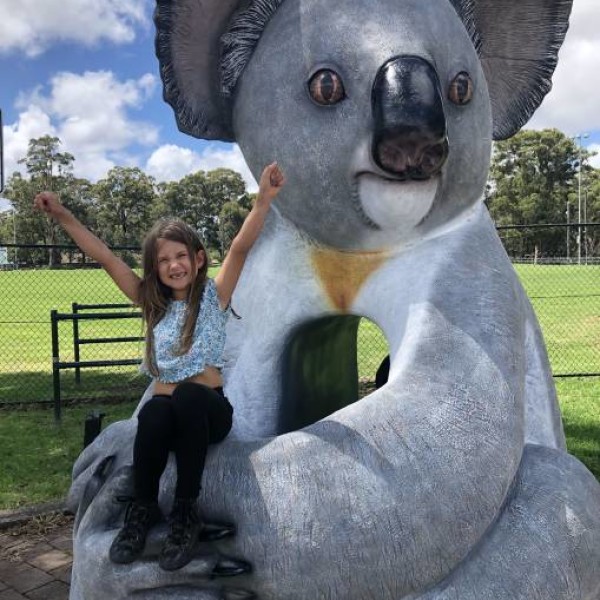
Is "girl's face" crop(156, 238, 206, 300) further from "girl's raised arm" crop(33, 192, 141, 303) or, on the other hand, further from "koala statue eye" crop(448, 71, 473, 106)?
"koala statue eye" crop(448, 71, 473, 106)

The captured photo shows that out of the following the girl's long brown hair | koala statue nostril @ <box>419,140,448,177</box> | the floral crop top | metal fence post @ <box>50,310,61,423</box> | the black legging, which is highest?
koala statue nostril @ <box>419,140,448,177</box>

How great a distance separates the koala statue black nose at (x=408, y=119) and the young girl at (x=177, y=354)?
367 millimetres

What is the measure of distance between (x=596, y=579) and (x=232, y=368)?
133 centimetres

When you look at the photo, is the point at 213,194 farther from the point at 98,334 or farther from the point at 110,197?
the point at 98,334

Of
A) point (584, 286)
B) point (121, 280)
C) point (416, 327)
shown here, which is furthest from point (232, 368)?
point (584, 286)

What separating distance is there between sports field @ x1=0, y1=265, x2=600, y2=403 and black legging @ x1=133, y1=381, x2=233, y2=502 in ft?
13.4

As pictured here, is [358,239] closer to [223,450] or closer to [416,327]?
[416,327]

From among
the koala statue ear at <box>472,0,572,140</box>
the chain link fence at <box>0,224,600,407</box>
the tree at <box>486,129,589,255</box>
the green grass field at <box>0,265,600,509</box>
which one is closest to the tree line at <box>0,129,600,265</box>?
the tree at <box>486,129,589,255</box>

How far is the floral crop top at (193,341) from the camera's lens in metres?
2.09

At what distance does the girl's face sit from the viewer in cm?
214

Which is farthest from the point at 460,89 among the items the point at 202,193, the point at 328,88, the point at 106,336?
the point at 202,193

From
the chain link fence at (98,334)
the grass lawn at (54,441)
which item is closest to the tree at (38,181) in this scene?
the chain link fence at (98,334)

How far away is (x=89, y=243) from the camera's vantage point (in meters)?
2.12

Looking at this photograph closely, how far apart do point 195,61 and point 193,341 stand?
3.69ft
